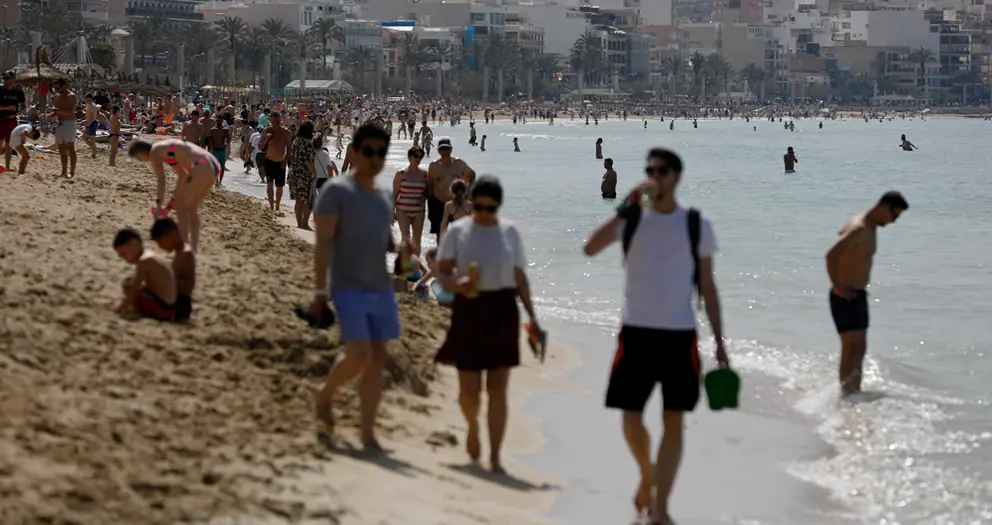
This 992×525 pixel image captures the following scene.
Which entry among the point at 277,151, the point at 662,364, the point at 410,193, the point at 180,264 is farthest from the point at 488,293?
the point at 277,151

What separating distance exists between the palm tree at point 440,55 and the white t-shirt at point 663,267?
164011 millimetres

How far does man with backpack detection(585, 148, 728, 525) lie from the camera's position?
5.83 metres

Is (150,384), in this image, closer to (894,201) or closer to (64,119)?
(894,201)

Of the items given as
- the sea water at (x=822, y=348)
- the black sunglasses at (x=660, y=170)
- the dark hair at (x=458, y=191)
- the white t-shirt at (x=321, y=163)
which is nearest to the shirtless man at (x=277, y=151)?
the white t-shirt at (x=321, y=163)

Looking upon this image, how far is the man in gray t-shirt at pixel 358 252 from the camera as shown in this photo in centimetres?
641

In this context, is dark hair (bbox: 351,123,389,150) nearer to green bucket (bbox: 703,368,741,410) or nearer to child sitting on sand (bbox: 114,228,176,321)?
green bucket (bbox: 703,368,741,410)

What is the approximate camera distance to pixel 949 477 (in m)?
8.05

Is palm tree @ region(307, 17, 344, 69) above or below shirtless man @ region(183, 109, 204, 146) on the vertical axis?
above

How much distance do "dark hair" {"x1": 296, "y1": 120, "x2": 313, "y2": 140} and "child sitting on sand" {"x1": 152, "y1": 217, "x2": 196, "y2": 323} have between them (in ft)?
24.0

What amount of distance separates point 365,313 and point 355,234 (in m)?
0.32

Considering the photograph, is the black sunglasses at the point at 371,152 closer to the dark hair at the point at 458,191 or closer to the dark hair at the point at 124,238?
the dark hair at the point at 124,238

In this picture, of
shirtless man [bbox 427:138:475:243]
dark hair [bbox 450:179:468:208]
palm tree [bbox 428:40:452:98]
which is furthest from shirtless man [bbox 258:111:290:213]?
palm tree [bbox 428:40:452:98]

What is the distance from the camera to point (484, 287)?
6660 mm

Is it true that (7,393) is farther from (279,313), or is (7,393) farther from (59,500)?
(279,313)
